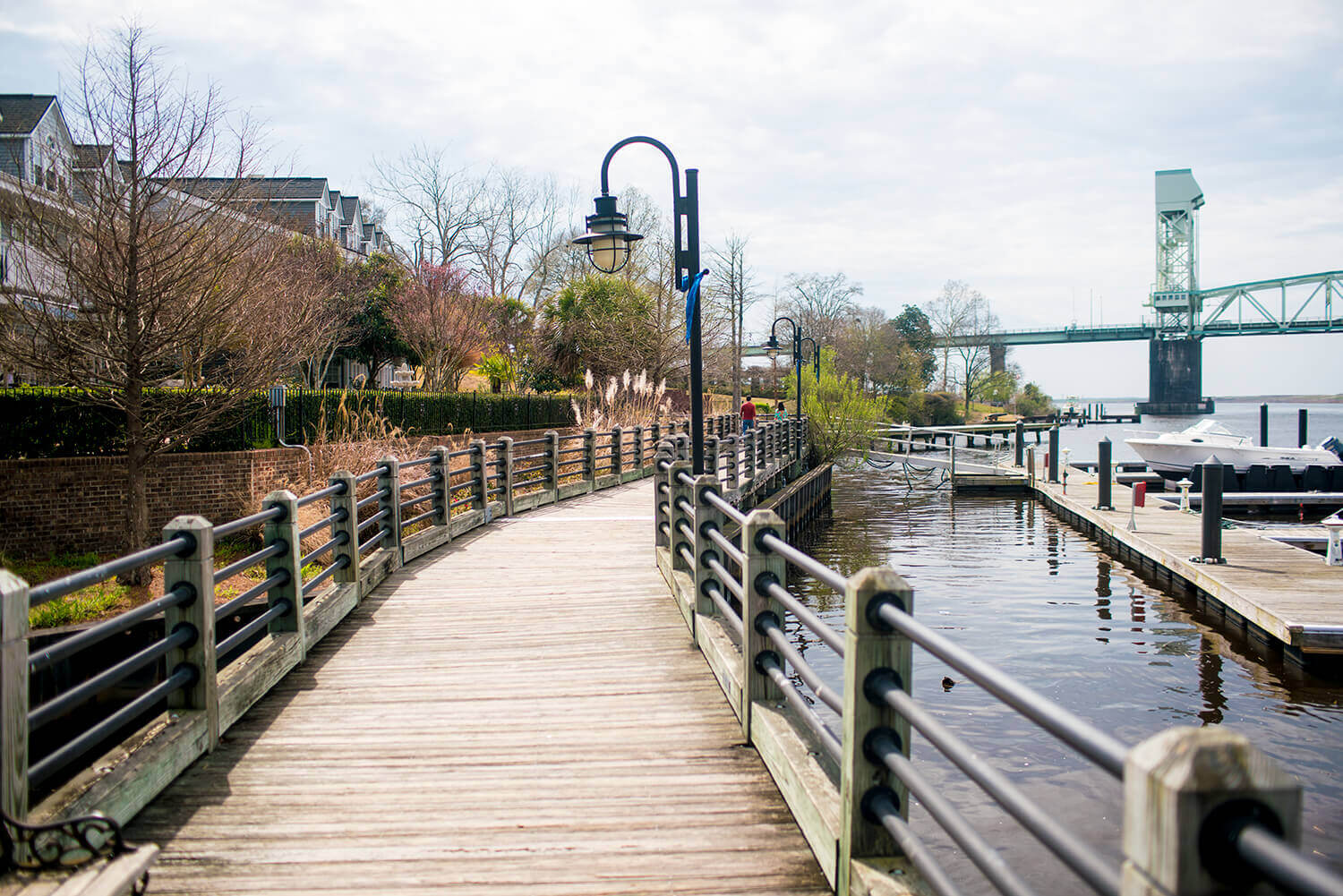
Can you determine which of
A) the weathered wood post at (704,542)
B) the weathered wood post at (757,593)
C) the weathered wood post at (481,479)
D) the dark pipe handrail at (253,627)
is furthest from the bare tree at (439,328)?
the weathered wood post at (757,593)

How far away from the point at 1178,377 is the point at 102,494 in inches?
4983

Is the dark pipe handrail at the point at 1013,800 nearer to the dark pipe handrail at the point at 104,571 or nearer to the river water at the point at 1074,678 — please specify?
the dark pipe handrail at the point at 104,571

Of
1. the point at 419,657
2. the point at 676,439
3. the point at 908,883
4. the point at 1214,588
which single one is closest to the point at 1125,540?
the point at 1214,588

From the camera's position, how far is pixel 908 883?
3055 mm

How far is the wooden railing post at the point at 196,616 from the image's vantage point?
485 centimetres

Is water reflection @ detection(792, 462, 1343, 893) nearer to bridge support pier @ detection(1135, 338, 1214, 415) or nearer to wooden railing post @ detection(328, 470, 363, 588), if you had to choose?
wooden railing post @ detection(328, 470, 363, 588)

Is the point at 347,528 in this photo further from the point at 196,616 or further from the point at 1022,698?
the point at 1022,698

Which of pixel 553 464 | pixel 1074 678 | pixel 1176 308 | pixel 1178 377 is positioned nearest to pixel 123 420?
pixel 553 464

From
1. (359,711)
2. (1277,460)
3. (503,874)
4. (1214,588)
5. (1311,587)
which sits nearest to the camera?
(503,874)

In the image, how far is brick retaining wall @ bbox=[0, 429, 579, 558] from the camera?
14484 mm

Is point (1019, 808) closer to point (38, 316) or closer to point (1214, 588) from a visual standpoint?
point (1214, 588)

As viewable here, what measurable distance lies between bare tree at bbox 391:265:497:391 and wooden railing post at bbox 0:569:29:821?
31.2m

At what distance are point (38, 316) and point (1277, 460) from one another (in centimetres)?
3190

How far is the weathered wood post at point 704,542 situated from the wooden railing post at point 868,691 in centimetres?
339
